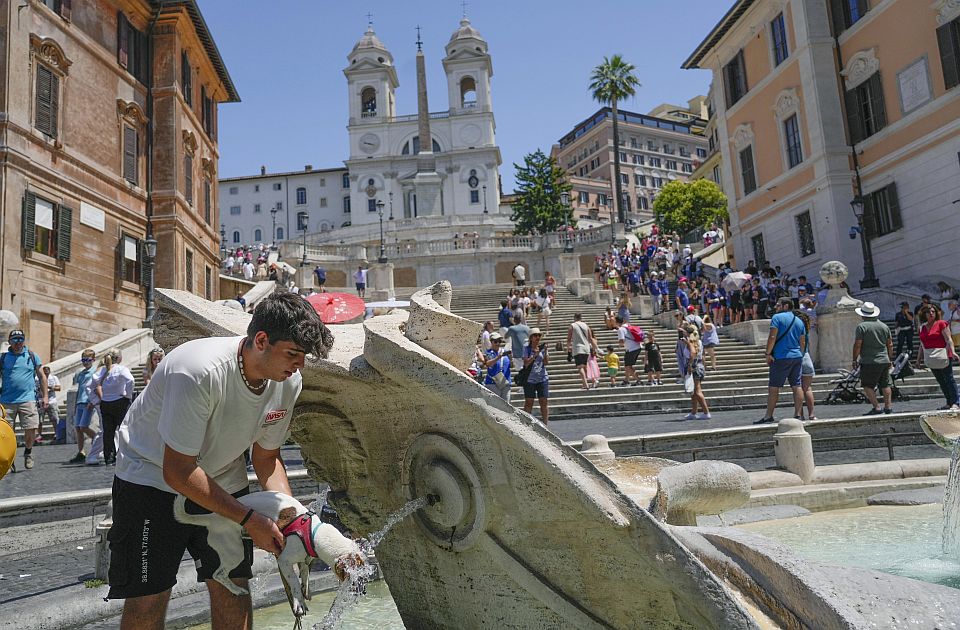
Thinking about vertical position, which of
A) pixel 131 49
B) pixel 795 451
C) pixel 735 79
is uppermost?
pixel 131 49

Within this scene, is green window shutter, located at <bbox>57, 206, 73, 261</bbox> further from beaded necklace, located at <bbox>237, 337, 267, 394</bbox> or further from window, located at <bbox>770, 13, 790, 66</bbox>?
window, located at <bbox>770, 13, 790, 66</bbox>

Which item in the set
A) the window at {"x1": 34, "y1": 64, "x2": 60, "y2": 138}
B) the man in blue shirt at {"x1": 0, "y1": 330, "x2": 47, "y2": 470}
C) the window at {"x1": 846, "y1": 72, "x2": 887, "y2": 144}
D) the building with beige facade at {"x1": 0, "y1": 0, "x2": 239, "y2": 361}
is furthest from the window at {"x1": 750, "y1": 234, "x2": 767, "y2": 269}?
the man in blue shirt at {"x1": 0, "y1": 330, "x2": 47, "y2": 470}

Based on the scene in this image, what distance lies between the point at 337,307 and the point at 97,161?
15.1 metres

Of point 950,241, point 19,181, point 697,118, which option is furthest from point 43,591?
point 697,118

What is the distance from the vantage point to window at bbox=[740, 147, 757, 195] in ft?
90.1

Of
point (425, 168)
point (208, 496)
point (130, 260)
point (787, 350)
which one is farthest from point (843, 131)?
point (425, 168)

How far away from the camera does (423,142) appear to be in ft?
258

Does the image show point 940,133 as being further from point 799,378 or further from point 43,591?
point 43,591

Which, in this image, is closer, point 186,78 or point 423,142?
point 186,78

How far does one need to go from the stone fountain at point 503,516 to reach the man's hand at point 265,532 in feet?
1.93

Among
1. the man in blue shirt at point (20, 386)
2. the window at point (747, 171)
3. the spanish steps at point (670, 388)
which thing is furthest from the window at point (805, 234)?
the man in blue shirt at point (20, 386)

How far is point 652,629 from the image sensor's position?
6.83 ft

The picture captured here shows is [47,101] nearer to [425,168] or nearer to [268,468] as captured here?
[268,468]

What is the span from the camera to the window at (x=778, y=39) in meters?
24.8
